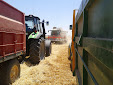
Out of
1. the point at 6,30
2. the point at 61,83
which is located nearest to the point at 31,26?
the point at 6,30

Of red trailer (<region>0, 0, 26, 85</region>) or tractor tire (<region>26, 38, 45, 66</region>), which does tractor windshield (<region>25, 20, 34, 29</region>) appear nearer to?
tractor tire (<region>26, 38, 45, 66</region>)

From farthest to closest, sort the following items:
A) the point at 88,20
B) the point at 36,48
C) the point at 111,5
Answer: the point at 36,48
the point at 88,20
the point at 111,5

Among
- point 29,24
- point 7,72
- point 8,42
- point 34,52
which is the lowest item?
point 7,72

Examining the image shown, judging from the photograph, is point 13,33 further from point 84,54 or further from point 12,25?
point 84,54

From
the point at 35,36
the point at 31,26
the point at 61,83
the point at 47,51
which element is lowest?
the point at 61,83

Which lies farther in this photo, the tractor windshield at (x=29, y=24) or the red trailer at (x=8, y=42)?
the tractor windshield at (x=29, y=24)

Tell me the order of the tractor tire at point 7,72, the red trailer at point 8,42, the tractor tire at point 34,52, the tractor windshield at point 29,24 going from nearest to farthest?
the red trailer at point 8,42
the tractor tire at point 7,72
the tractor tire at point 34,52
the tractor windshield at point 29,24

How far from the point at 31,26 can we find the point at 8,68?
10.1 feet

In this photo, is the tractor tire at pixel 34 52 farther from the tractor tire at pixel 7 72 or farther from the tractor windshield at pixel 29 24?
the tractor tire at pixel 7 72

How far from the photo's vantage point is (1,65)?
2688mm

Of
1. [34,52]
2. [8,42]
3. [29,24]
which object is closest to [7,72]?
[8,42]

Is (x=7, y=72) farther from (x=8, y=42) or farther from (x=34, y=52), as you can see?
(x=34, y=52)

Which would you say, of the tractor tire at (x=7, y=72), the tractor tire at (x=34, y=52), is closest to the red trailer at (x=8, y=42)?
→ the tractor tire at (x=7, y=72)

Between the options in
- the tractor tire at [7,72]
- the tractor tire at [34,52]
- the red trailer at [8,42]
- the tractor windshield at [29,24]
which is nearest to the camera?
the red trailer at [8,42]
